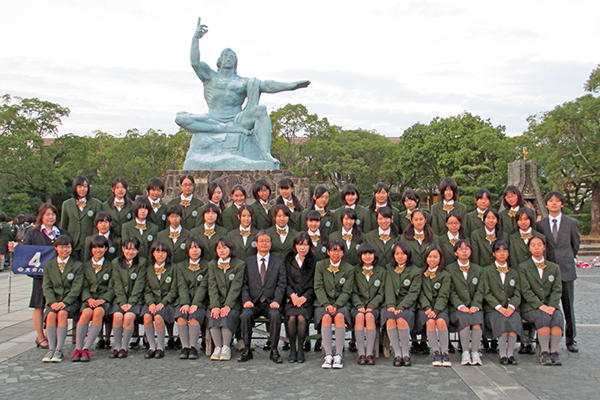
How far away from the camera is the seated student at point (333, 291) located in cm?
493

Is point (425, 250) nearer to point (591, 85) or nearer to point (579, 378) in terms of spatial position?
point (579, 378)

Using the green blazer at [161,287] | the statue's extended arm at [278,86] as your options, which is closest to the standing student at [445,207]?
the green blazer at [161,287]

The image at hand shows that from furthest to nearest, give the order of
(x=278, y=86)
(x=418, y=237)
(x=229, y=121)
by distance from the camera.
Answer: (x=229, y=121)
(x=278, y=86)
(x=418, y=237)

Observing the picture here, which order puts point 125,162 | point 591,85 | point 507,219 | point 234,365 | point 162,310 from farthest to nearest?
1. point 125,162
2. point 591,85
3. point 507,219
4. point 162,310
5. point 234,365

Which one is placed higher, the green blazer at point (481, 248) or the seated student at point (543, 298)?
the green blazer at point (481, 248)

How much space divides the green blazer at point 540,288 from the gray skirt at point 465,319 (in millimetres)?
455

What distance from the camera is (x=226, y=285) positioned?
207 inches

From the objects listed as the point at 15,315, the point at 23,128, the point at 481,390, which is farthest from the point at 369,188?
the point at 481,390

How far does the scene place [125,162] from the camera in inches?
1591

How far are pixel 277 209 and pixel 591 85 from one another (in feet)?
72.2

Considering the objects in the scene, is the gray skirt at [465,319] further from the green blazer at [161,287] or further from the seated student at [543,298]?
the green blazer at [161,287]

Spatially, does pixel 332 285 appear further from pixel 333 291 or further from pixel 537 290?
pixel 537 290

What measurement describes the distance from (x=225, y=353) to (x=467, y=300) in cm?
212

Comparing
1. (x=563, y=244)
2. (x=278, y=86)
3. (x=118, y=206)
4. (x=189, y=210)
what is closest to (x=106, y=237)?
(x=118, y=206)
